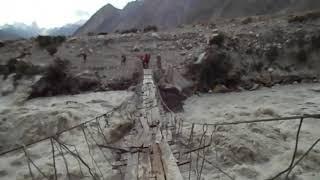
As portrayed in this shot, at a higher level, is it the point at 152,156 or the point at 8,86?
the point at 152,156

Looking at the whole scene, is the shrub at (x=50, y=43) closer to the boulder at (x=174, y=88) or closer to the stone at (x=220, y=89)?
the boulder at (x=174, y=88)

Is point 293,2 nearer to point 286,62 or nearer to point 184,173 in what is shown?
point 286,62

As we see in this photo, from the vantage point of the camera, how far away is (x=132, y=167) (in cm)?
528

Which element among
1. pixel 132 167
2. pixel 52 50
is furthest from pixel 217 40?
pixel 132 167

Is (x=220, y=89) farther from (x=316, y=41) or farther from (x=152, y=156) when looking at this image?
(x=152, y=156)

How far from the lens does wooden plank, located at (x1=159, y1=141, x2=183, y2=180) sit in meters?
4.81

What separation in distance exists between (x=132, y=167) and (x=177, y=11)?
4259 centimetres

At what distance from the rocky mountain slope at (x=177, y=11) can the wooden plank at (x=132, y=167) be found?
2821cm

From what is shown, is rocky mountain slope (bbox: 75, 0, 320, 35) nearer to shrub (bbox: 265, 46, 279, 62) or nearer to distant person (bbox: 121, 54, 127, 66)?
shrub (bbox: 265, 46, 279, 62)

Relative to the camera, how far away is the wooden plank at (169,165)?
189 inches

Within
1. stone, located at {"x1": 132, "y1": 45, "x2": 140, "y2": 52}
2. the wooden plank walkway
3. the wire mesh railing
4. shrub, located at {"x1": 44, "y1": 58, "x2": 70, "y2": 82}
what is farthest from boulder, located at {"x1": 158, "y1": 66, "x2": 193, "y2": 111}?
shrub, located at {"x1": 44, "y1": 58, "x2": 70, "y2": 82}

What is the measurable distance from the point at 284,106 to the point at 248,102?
3.78 feet

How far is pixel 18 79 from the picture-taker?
14672 millimetres

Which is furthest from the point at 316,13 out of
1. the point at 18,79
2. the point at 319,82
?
the point at 18,79
